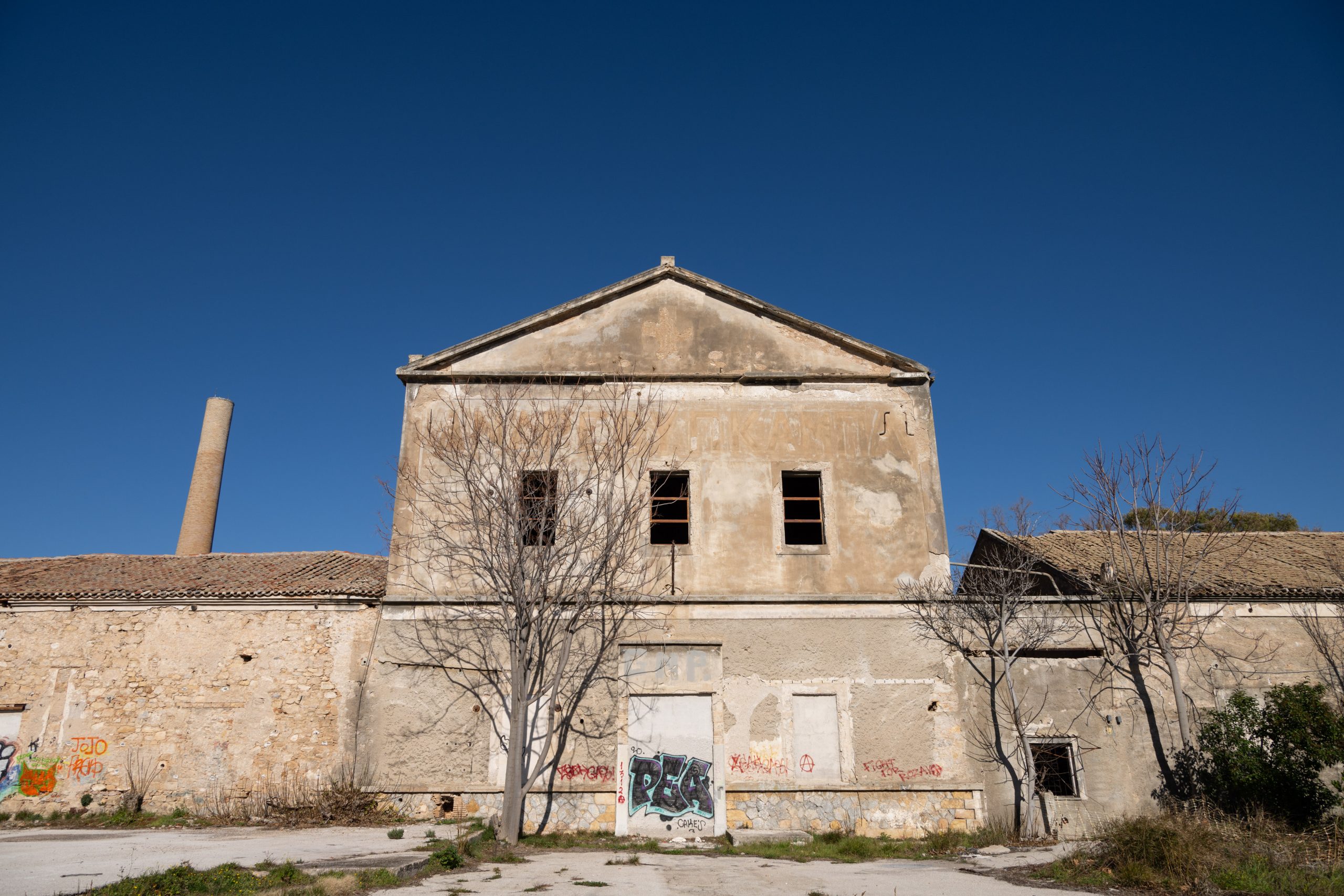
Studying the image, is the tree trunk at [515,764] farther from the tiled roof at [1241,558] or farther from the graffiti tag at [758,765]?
the tiled roof at [1241,558]

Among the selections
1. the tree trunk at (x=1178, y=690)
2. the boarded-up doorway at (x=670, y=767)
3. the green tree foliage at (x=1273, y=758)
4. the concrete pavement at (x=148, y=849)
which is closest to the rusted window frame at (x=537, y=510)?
the boarded-up doorway at (x=670, y=767)

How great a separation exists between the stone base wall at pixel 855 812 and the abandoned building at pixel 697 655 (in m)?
0.03

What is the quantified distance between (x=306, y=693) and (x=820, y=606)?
371 inches

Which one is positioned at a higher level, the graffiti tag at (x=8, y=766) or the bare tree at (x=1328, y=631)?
the bare tree at (x=1328, y=631)

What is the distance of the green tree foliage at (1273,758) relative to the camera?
13.0 m

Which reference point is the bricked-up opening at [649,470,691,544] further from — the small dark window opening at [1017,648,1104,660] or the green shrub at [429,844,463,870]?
the green shrub at [429,844,463,870]

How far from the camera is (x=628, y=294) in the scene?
17609 millimetres

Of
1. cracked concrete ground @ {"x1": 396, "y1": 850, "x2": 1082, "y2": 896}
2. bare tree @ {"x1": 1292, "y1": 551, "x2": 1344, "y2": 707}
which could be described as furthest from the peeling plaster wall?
bare tree @ {"x1": 1292, "y1": 551, "x2": 1344, "y2": 707}

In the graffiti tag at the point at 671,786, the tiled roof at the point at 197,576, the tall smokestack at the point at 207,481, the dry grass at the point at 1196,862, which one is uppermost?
the tall smokestack at the point at 207,481

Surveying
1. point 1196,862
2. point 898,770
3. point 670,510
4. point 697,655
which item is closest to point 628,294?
point 670,510

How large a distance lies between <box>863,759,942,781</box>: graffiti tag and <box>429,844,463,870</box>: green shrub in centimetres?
711

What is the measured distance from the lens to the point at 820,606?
50.2 feet

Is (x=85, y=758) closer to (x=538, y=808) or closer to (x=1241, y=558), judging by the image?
(x=538, y=808)

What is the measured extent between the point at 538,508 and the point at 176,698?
25.0 feet
